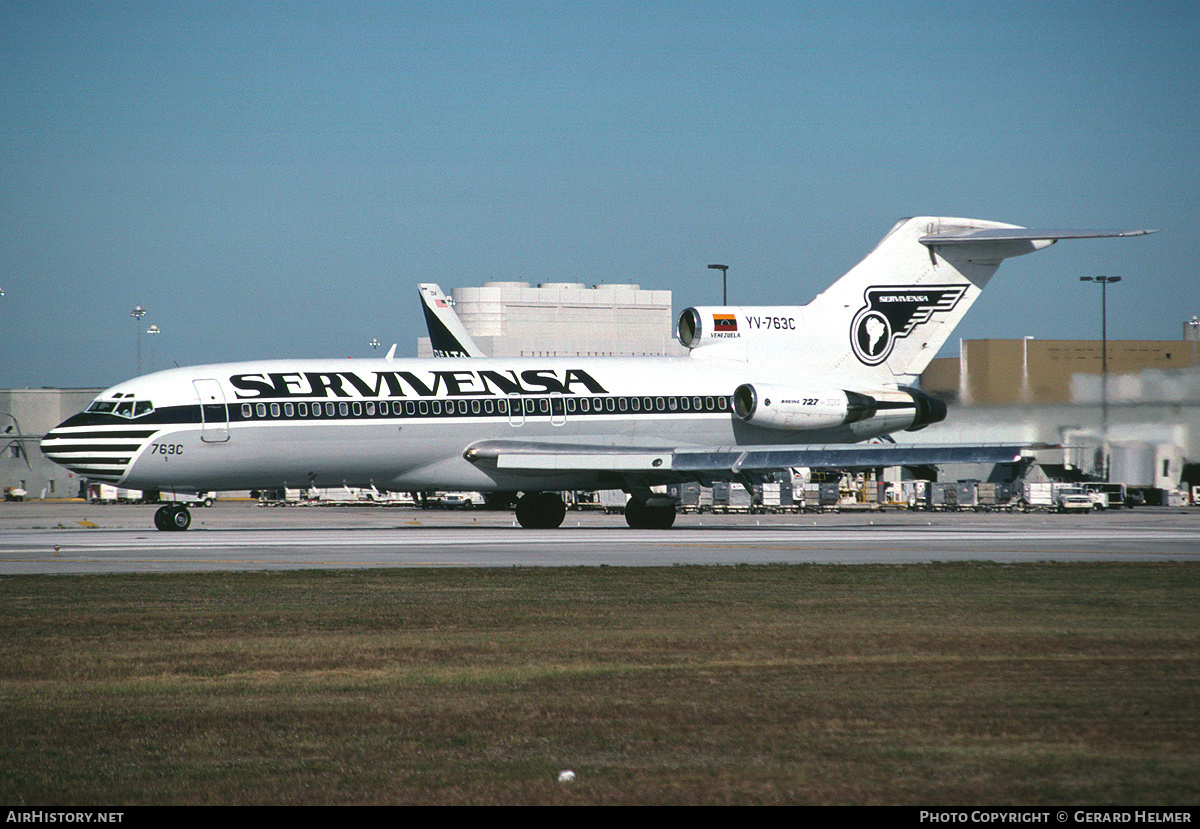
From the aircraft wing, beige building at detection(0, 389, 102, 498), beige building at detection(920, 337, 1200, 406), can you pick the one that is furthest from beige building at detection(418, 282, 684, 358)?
the aircraft wing

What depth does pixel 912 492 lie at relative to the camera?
208 ft

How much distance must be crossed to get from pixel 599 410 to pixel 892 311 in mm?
10041

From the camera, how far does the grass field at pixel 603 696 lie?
8.25 metres

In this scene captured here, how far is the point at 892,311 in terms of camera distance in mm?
41344

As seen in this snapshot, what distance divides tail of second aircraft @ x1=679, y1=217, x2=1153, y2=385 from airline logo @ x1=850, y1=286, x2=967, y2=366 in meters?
0.03

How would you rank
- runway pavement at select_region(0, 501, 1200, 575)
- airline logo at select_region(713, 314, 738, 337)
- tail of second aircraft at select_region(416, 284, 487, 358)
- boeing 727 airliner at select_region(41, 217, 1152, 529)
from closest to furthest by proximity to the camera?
runway pavement at select_region(0, 501, 1200, 575) < boeing 727 airliner at select_region(41, 217, 1152, 529) < airline logo at select_region(713, 314, 738, 337) < tail of second aircraft at select_region(416, 284, 487, 358)

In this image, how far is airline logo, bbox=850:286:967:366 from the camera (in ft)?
136

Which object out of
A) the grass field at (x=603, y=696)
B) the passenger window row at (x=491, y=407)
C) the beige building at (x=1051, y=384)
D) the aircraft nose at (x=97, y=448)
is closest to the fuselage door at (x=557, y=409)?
the passenger window row at (x=491, y=407)

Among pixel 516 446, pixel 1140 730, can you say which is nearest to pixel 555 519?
pixel 516 446

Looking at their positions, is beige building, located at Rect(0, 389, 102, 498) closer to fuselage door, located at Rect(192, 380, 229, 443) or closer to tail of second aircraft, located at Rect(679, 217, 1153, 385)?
fuselage door, located at Rect(192, 380, 229, 443)

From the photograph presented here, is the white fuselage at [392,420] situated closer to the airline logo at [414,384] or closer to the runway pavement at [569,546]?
the airline logo at [414,384]

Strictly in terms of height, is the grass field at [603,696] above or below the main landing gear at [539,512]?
above

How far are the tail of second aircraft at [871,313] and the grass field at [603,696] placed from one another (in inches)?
874

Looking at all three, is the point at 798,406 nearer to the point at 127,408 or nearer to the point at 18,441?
the point at 127,408
